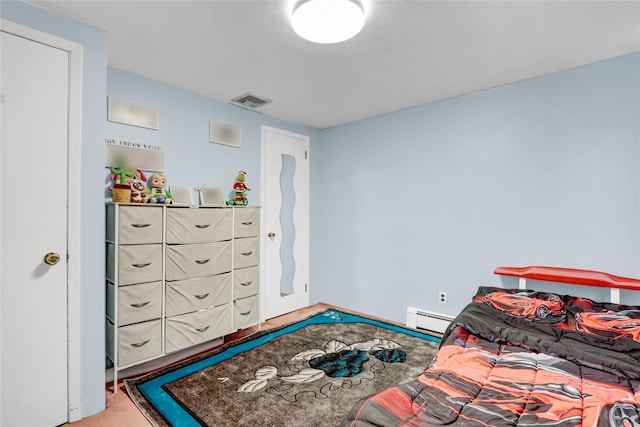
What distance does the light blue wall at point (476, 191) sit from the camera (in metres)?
2.24

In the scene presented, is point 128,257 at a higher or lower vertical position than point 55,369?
higher

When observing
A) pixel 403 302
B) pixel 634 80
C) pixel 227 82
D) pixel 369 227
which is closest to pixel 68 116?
pixel 227 82

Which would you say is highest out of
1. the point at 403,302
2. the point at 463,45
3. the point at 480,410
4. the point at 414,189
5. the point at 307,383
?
the point at 463,45

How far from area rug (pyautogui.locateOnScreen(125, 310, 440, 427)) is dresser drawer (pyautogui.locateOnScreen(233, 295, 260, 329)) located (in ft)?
0.51

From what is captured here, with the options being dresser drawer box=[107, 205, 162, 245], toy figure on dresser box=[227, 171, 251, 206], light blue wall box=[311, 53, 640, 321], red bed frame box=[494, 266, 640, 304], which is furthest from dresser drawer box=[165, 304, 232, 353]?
red bed frame box=[494, 266, 640, 304]

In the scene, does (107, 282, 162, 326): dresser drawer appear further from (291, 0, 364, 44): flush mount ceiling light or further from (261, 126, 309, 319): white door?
(291, 0, 364, 44): flush mount ceiling light

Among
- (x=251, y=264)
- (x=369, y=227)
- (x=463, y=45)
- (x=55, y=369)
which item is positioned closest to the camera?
(x=55, y=369)

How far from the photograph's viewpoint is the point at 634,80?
7.05 ft

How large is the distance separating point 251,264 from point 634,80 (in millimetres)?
3414

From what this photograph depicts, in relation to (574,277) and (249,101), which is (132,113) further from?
(574,277)

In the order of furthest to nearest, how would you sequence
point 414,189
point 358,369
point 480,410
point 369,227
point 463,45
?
point 369,227, point 414,189, point 358,369, point 463,45, point 480,410

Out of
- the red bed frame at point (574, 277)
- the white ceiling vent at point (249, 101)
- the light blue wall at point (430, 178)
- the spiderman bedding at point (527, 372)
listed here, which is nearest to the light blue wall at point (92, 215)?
the light blue wall at point (430, 178)

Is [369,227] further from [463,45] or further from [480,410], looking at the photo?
[480,410]

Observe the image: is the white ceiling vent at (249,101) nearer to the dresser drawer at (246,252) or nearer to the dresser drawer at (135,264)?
the dresser drawer at (246,252)
